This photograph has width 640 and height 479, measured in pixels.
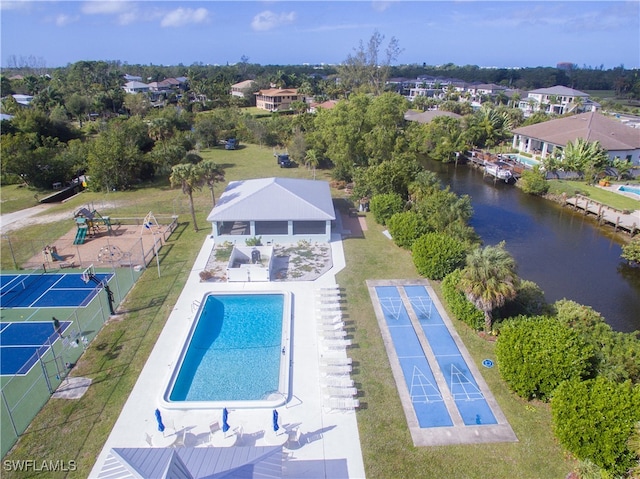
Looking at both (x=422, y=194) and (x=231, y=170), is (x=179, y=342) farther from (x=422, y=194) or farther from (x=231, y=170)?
(x=231, y=170)

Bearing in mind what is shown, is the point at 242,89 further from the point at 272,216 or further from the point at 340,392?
the point at 340,392

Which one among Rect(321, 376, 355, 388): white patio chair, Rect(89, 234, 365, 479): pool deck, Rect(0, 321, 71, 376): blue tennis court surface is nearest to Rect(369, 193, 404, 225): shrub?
Rect(89, 234, 365, 479): pool deck

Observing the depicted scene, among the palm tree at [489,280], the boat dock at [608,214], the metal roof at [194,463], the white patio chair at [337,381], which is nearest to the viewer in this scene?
the metal roof at [194,463]

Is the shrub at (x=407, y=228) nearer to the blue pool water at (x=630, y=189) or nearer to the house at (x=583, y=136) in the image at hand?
the blue pool water at (x=630, y=189)

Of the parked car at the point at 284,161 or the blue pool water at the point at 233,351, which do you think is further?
the parked car at the point at 284,161

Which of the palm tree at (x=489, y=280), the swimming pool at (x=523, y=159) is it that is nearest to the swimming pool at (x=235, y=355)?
the palm tree at (x=489, y=280)

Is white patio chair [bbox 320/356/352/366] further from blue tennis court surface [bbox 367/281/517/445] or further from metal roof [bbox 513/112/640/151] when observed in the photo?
metal roof [bbox 513/112/640/151]
